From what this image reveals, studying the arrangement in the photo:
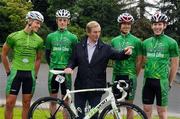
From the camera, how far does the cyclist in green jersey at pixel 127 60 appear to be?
8.93 meters

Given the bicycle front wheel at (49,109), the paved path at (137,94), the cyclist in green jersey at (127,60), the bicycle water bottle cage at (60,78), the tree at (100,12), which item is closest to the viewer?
the bicycle front wheel at (49,109)

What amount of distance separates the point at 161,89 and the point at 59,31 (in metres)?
2.33

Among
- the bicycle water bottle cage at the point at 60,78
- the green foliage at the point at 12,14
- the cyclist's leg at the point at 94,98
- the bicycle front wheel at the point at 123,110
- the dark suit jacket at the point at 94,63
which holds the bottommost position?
the bicycle front wheel at the point at 123,110

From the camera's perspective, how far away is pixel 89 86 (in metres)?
8.05

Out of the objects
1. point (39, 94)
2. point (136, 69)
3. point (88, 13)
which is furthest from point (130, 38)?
point (88, 13)

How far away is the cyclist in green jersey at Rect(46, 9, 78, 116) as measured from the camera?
9.02m

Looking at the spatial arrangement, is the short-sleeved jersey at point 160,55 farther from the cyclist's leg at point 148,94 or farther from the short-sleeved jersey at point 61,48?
the short-sleeved jersey at point 61,48

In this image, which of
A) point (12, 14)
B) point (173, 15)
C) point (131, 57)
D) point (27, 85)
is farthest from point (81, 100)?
point (173, 15)

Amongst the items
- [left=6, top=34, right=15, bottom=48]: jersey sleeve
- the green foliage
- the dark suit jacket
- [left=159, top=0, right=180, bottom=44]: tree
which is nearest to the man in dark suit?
the dark suit jacket

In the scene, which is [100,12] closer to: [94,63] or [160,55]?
[160,55]

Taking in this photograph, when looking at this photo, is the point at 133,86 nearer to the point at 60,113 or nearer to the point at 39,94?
the point at 60,113

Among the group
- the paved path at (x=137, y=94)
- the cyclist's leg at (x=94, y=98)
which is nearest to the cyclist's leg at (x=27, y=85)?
the cyclist's leg at (x=94, y=98)

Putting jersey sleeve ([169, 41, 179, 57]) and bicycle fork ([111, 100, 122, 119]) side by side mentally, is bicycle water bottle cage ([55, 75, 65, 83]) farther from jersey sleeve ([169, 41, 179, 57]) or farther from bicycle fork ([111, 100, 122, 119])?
jersey sleeve ([169, 41, 179, 57])

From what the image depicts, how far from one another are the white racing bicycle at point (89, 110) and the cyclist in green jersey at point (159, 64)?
0.64 m
